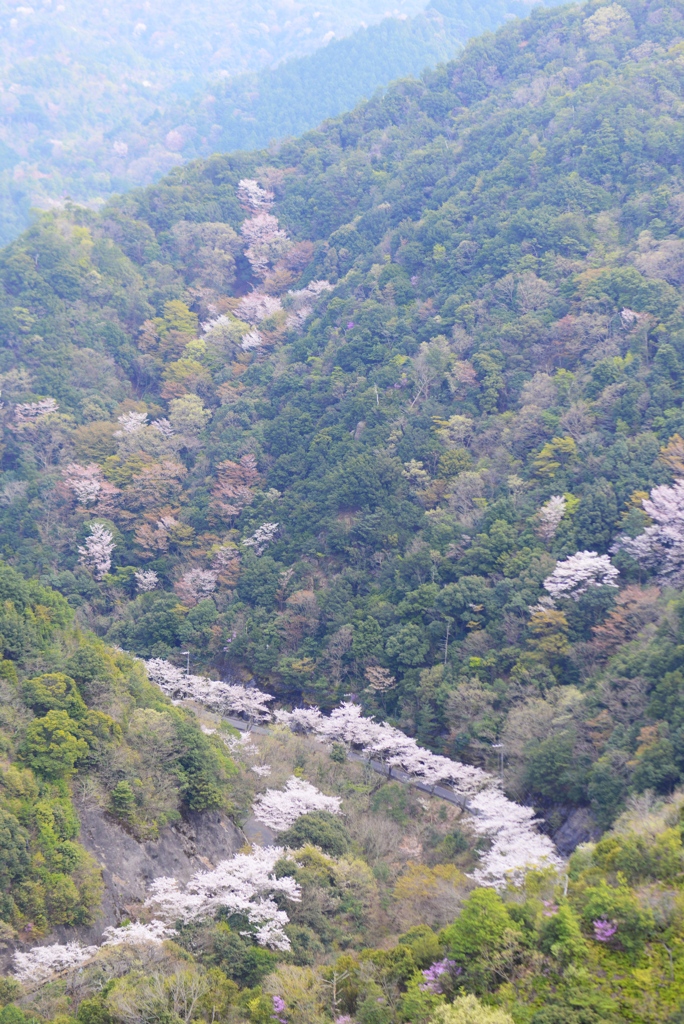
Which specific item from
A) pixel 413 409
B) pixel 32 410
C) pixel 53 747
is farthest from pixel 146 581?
pixel 53 747

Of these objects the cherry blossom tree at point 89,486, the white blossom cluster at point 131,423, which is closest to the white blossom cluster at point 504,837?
the cherry blossom tree at point 89,486

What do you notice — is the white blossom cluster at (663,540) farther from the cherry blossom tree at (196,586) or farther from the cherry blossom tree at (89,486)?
the cherry blossom tree at (89,486)

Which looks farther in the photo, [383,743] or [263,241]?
[263,241]

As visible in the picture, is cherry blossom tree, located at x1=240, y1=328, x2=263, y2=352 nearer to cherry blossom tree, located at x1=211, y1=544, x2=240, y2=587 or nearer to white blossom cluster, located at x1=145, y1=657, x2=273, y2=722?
cherry blossom tree, located at x1=211, y1=544, x2=240, y2=587

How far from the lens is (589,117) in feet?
231

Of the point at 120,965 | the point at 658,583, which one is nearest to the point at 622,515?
the point at 658,583

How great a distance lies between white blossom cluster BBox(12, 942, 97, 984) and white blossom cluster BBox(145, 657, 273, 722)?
2174cm

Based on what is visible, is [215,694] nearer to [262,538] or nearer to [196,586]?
[196,586]

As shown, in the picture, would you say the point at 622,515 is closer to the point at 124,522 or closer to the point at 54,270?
the point at 124,522

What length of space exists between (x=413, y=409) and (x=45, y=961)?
38.9 m

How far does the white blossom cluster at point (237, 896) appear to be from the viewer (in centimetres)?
3014

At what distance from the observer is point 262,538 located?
192 feet

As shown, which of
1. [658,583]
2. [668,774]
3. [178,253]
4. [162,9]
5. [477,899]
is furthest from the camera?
[162,9]

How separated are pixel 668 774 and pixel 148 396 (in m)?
45.8
